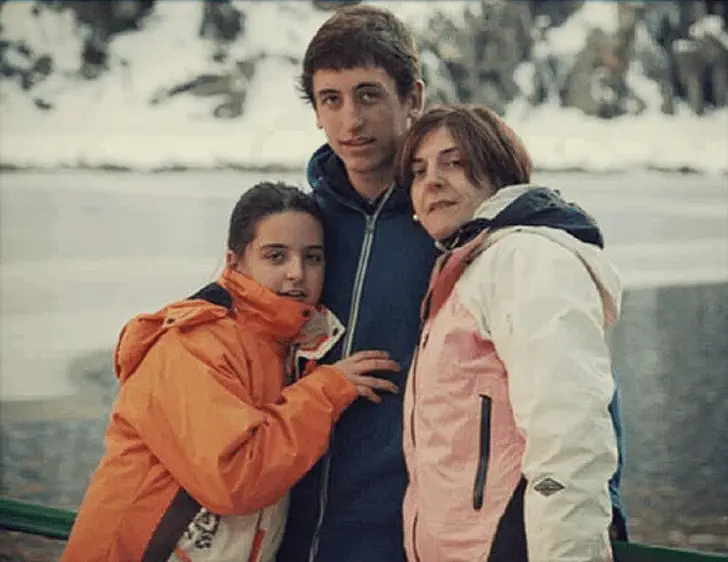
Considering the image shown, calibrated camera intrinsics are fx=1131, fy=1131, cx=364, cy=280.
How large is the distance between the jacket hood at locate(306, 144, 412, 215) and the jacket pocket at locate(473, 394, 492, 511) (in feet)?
1.41

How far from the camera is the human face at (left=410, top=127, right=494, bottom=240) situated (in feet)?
5.18

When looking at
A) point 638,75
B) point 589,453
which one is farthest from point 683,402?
point 589,453

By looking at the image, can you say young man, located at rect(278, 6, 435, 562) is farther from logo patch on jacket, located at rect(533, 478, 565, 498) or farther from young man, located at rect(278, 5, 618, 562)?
logo patch on jacket, located at rect(533, 478, 565, 498)

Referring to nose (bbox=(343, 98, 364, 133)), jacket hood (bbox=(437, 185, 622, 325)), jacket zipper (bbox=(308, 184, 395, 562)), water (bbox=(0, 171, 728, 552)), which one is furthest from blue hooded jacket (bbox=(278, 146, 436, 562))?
water (bbox=(0, 171, 728, 552))

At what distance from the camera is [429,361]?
4.99ft

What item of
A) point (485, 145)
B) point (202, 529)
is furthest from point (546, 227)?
point (202, 529)

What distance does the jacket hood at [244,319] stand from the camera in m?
1.74

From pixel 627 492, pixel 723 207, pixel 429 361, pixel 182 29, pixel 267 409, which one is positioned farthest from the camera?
pixel 182 29

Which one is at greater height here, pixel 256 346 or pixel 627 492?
pixel 256 346

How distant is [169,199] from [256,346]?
1.87 m

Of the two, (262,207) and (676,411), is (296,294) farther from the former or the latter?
(676,411)

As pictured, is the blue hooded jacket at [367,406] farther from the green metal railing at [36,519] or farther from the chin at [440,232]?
the green metal railing at [36,519]

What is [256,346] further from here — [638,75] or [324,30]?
[638,75]

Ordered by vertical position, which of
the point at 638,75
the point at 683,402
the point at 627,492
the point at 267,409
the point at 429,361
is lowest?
the point at 627,492
